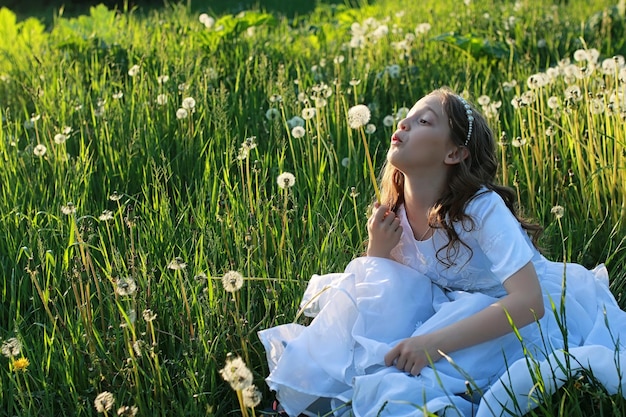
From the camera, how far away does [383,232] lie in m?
2.31

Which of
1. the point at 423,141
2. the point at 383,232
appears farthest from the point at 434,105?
the point at 383,232

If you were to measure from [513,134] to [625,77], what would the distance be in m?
0.65

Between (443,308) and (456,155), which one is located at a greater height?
(456,155)

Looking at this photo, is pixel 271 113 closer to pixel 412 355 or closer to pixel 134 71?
pixel 134 71

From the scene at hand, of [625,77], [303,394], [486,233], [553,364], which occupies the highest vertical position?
[625,77]

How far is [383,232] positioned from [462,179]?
249 millimetres

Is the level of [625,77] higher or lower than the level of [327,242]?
higher

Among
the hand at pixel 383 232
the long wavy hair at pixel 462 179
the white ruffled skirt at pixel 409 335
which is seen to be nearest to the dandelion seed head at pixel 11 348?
the white ruffled skirt at pixel 409 335

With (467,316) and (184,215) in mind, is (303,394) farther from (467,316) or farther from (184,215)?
(184,215)

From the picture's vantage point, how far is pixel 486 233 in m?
2.17

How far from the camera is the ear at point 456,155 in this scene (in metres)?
2.27

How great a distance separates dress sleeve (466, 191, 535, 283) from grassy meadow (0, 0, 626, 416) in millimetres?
346

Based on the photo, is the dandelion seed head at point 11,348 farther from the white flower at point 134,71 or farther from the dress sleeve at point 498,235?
the white flower at point 134,71

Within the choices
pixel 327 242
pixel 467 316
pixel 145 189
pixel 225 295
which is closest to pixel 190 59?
pixel 145 189
